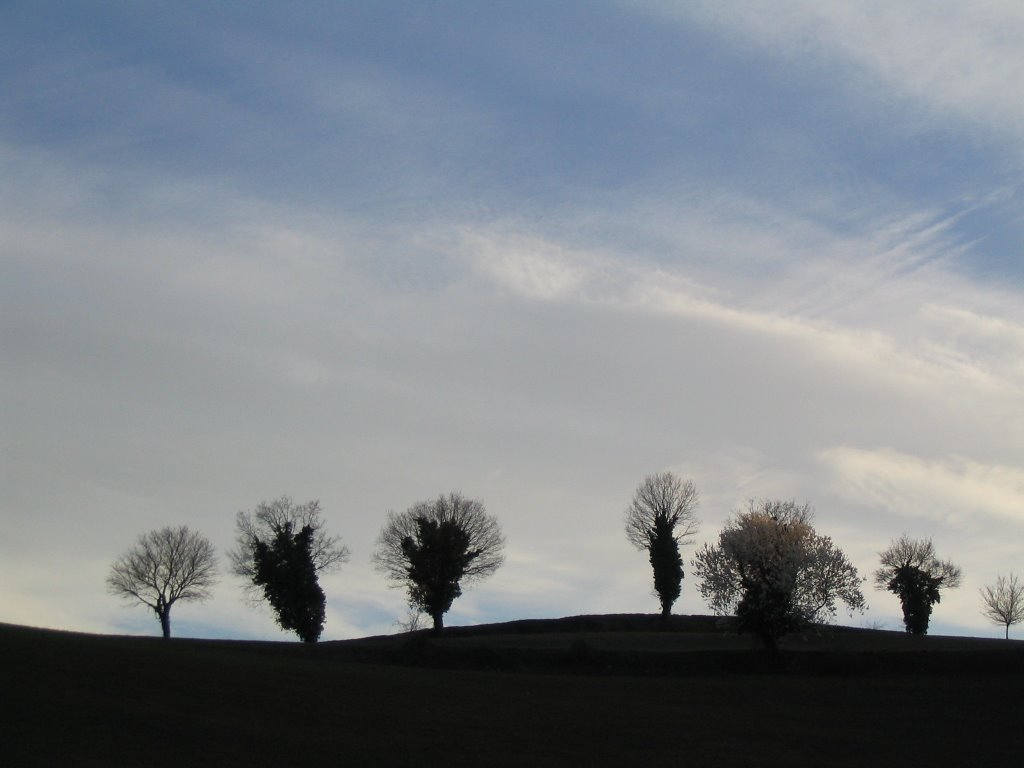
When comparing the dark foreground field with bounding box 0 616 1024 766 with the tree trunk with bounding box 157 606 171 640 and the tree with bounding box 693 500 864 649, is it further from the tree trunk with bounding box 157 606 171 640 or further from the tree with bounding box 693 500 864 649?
the tree trunk with bounding box 157 606 171 640

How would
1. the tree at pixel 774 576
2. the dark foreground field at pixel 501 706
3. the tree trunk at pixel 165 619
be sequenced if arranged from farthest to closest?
the tree trunk at pixel 165 619 < the tree at pixel 774 576 < the dark foreground field at pixel 501 706

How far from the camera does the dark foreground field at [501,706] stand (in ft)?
92.9

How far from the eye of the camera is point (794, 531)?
65.9 m

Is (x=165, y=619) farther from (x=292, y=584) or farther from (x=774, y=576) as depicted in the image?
(x=774, y=576)

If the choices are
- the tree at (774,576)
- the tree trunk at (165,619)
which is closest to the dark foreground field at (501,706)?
the tree at (774,576)

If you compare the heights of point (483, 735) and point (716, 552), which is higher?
point (716, 552)

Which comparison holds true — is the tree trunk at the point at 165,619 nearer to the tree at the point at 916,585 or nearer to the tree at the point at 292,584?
the tree at the point at 292,584

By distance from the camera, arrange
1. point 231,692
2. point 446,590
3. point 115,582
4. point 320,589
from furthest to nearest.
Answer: point 115,582, point 446,590, point 320,589, point 231,692

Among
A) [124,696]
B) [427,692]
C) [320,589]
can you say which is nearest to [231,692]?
[124,696]

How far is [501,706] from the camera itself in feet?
129

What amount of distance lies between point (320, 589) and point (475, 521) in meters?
21.0

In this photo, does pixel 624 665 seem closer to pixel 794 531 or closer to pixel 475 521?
pixel 794 531

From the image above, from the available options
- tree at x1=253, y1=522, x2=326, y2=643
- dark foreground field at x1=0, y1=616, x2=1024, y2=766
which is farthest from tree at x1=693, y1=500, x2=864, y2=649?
tree at x1=253, y1=522, x2=326, y2=643

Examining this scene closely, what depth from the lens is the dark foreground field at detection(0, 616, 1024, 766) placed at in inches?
1115
